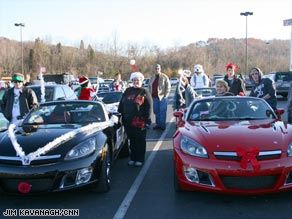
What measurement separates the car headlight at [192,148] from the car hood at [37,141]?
4.34 ft

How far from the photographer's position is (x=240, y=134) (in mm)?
4754

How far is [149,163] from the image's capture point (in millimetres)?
6699

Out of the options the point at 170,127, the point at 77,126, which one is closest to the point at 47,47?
the point at 170,127

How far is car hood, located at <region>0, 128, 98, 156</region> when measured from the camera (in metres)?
4.64

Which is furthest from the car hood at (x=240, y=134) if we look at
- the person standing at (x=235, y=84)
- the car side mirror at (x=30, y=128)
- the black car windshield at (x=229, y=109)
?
the person standing at (x=235, y=84)

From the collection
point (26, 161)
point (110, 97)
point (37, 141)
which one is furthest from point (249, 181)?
point (110, 97)

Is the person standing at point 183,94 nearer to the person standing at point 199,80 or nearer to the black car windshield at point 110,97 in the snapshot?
the person standing at point 199,80

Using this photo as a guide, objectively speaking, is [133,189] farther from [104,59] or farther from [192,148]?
[104,59]

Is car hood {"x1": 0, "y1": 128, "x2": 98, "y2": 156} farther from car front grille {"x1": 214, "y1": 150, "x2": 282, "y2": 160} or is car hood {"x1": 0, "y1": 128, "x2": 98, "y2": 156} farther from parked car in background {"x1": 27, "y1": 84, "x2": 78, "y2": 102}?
parked car in background {"x1": 27, "y1": 84, "x2": 78, "y2": 102}

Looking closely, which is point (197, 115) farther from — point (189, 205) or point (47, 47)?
point (47, 47)

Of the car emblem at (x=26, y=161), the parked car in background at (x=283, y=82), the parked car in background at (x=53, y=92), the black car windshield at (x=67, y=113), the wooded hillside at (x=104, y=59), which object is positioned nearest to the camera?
the car emblem at (x=26, y=161)

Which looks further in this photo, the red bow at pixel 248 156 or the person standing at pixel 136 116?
the person standing at pixel 136 116

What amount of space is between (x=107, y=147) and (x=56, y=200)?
994 millimetres

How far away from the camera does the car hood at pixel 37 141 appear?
4.64 meters
